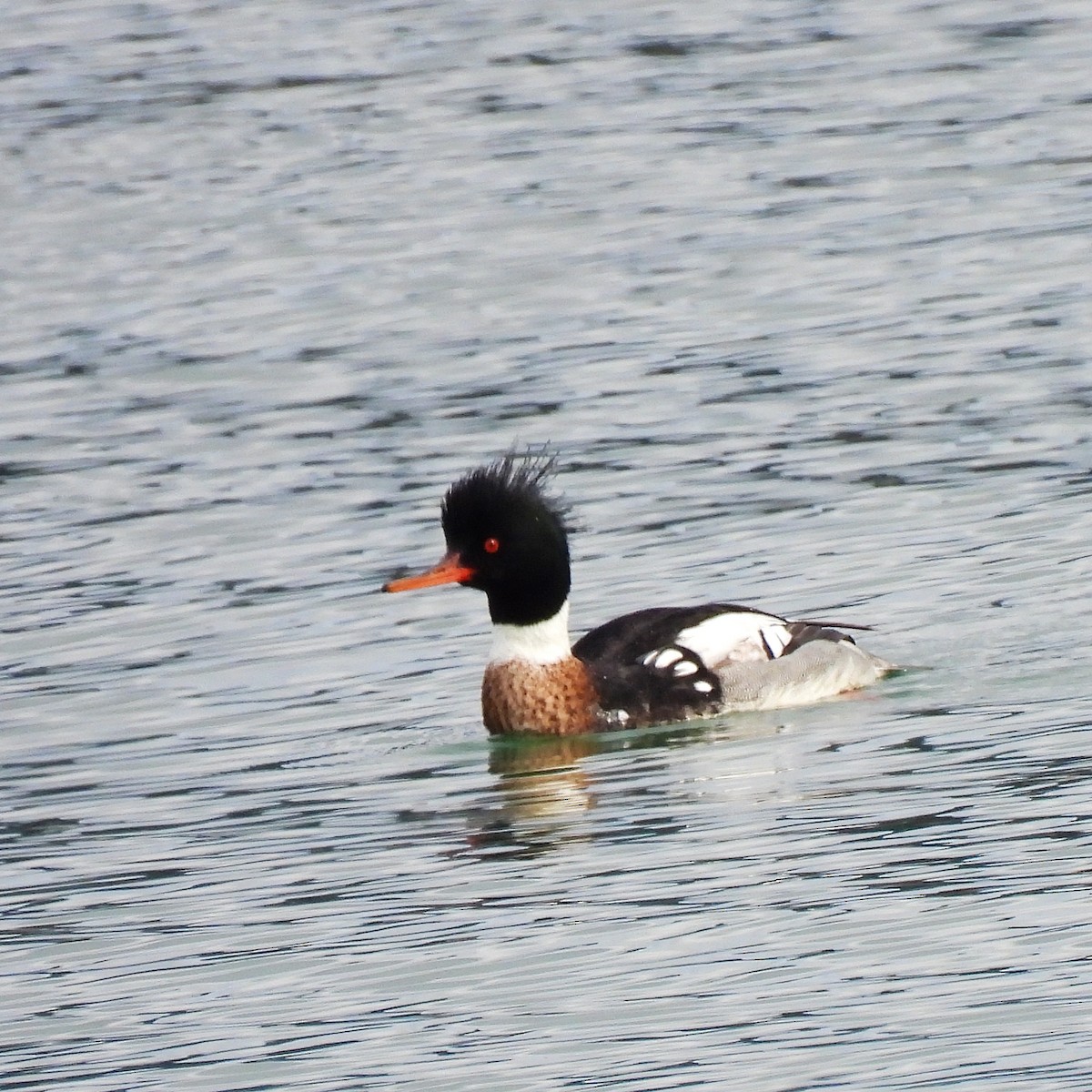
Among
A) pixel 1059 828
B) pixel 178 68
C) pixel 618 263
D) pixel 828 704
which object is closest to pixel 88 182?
pixel 178 68

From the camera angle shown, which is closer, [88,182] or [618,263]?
[618,263]

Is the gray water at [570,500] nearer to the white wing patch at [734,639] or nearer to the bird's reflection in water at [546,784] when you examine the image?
the bird's reflection in water at [546,784]

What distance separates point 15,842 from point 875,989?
176 inches

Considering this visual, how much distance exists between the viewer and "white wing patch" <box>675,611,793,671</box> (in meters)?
14.1

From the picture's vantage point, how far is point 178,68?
107 ft

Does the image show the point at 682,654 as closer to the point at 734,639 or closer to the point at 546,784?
the point at 734,639

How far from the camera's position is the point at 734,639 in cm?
1409

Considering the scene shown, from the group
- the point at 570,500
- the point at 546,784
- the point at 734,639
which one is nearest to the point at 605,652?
the point at 734,639

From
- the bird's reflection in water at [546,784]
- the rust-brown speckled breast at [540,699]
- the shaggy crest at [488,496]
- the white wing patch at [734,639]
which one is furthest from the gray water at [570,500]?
the shaggy crest at [488,496]

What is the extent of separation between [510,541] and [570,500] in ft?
12.1

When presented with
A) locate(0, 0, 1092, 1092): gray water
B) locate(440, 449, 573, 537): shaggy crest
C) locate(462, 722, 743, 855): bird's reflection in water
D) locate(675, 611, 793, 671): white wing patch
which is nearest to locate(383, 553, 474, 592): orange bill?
locate(440, 449, 573, 537): shaggy crest

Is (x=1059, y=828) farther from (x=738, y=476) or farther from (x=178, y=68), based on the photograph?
(x=178, y=68)

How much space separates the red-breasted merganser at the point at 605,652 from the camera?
14.1m

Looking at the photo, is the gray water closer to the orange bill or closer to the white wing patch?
the white wing patch
